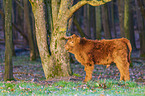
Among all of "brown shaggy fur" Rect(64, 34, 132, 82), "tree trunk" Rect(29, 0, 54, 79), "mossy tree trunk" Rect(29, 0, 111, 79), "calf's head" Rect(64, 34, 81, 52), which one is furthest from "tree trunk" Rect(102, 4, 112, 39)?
"calf's head" Rect(64, 34, 81, 52)

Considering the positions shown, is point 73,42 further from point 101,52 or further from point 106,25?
point 106,25

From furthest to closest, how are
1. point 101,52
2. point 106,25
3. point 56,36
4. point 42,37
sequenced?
point 106,25 → point 42,37 → point 56,36 → point 101,52

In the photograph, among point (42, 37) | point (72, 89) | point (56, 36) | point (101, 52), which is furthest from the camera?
point (42, 37)

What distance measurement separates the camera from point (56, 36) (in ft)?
37.0

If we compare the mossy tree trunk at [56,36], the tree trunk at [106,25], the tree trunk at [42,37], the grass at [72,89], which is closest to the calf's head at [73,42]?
the grass at [72,89]

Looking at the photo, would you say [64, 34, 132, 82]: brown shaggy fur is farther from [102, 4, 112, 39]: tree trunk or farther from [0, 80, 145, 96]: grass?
[102, 4, 112, 39]: tree trunk

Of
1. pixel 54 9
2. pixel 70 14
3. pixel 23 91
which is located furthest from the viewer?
pixel 54 9

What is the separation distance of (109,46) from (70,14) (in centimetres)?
266

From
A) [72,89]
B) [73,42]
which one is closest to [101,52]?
[73,42]

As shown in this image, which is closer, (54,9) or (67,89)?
(67,89)

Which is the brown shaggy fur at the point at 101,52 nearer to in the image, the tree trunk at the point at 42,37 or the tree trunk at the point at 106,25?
the tree trunk at the point at 42,37

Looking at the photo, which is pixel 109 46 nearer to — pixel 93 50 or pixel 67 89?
pixel 93 50

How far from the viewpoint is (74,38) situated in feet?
30.7

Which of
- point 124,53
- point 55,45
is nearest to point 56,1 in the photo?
point 55,45
